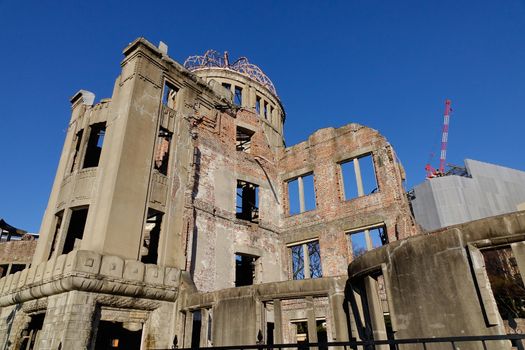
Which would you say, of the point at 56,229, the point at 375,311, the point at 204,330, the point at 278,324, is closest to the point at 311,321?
the point at 278,324

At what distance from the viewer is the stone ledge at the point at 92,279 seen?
31.1 ft

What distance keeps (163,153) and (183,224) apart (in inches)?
211

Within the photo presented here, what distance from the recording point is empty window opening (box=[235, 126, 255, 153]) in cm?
1980

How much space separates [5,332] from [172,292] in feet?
18.9

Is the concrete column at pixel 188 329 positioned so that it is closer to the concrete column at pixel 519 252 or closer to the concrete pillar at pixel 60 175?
the concrete pillar at pixel 60 175

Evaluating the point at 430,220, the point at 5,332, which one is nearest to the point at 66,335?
the point at 5,332

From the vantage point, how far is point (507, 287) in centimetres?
2286

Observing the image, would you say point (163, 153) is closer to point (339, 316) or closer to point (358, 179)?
point (358, 179)

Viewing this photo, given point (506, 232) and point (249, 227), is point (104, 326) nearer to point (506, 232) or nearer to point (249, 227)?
point (249, 227)

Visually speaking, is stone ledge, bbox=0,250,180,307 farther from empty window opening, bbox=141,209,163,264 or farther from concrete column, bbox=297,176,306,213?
concrete column, bbox=297,176,306,213

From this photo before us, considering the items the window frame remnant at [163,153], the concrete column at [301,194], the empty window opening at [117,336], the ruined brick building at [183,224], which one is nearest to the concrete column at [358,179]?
the ruined brick building at [183,224]

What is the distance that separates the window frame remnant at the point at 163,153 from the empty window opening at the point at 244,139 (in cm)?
449

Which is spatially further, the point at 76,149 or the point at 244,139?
the point at 244,139

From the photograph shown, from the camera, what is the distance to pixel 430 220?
4859cm
